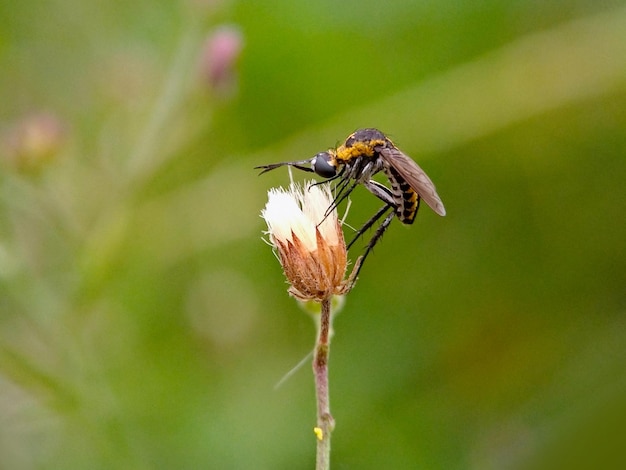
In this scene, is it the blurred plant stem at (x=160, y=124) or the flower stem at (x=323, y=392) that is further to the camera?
the blurred plant stem at (x=160, y=124)

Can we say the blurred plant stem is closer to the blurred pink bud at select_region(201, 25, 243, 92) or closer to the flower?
the blurred pink bud at select_region(201, 25, 243, 92)

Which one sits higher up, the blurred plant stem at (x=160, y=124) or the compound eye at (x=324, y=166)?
the blurred plant stem at (x=160, y=124)

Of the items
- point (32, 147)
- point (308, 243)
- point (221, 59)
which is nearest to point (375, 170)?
point (308, 243)

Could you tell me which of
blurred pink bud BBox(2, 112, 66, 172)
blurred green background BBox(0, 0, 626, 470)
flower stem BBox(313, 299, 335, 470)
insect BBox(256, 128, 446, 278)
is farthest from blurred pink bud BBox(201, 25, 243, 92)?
flower stem BBox(313, 299, 335, 470)

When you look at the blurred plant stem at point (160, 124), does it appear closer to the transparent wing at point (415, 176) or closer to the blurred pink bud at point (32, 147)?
the blurred pink bud at point (32, 147)

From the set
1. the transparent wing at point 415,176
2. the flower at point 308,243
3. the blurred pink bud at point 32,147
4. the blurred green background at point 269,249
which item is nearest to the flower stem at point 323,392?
the flower at point 308,243

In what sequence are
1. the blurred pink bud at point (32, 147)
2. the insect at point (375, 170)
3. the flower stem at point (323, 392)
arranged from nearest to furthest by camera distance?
the flower stem at point (323, 392) → the insect at point (375, 170) → the blurred pink bud at point (32, 147)

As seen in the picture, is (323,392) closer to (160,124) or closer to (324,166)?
(324,166)
